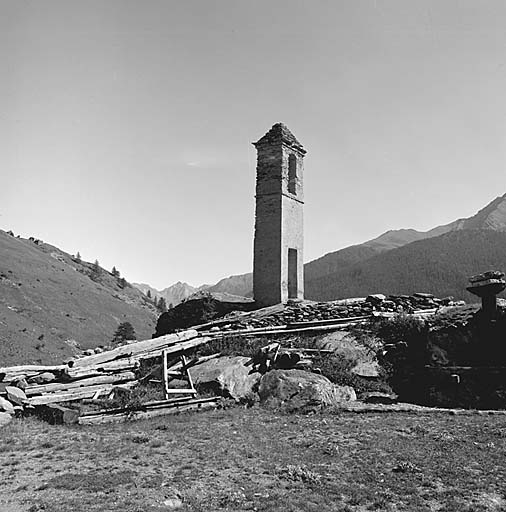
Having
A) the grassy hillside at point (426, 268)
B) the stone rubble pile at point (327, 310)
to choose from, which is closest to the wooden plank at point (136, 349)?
the stone rubble pile at point (327, 310)

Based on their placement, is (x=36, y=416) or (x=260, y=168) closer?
(x=36, y=416)

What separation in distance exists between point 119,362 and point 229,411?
18.7 feet

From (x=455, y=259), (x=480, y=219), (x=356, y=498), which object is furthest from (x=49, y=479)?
(x=480, y=219)

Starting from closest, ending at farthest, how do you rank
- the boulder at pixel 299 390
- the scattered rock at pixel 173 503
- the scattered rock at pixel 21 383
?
the scattered rock at pixel 173 503 < the boulder at pixel 299 390 < the scattered rock at pixel 21 383

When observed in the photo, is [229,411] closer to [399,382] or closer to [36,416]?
[36,416]

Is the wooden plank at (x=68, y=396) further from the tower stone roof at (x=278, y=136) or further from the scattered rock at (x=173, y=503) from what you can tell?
the tower stone roof at (x=278, y=136)

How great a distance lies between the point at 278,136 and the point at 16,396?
55.4 ft

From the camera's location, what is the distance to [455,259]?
55469 mm

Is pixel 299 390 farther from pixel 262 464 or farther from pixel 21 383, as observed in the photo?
pixel 21 383

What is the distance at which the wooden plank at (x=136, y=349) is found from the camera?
1780 centimetres

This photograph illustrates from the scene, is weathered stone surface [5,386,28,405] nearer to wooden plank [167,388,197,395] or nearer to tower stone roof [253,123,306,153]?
wooden plank [167,388,197,395]

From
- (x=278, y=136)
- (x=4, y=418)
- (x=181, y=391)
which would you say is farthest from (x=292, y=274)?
(x=4, y=418)

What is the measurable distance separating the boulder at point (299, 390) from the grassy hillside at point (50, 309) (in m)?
32.3

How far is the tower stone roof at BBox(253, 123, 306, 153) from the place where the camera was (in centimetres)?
2534
